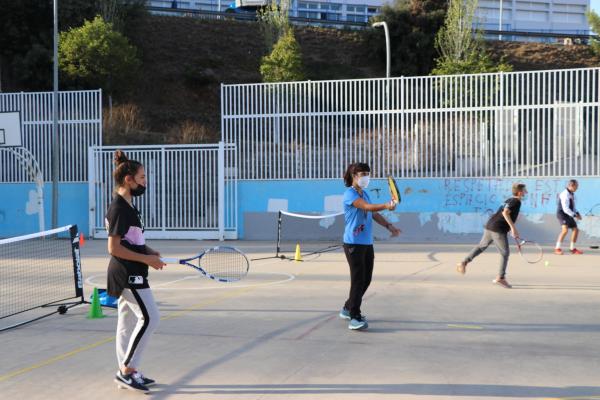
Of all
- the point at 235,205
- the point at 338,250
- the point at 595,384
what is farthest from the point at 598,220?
the point at 595,384

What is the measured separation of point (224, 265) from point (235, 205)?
15592 mm

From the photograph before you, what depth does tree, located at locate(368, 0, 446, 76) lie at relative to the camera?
163ft

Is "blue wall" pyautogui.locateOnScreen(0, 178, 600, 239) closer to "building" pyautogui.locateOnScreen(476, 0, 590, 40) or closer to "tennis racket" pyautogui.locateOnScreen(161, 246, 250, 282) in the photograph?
"tennis racket" pyautogui.locateOnScreen(161, 246, 250, 282)

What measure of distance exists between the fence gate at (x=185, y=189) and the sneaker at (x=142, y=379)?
16845 millimetres

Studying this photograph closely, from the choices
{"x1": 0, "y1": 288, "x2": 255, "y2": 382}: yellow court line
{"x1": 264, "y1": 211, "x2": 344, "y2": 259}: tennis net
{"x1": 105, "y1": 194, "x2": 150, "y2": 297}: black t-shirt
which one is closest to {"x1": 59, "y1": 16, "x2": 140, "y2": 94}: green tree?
{"x1": 264, "y1": 211, "x2": 344, "y2": 259}: tennis net

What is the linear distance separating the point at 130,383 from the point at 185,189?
17814 mm

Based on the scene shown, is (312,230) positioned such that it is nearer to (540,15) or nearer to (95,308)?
(95,308)

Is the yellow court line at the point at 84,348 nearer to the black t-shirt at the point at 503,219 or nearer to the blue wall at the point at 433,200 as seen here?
the black t-shirt at the point at 503,219

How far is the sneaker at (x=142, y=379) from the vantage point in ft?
20.1

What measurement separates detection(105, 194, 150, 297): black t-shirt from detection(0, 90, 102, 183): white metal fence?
18960mm

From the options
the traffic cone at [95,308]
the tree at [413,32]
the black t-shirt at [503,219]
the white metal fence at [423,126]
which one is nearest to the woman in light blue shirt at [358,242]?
the traffic cone at [95,308]

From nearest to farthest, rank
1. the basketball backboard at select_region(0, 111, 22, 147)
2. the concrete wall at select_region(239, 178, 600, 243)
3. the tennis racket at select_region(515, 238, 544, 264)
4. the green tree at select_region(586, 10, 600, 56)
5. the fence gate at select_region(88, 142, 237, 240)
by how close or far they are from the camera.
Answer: the tennis racket at select_region(515, 238, 544, 264) < the concrete wall at select_region(239, 178, 600, 243) < the basketball backboard at select_region(0, 111, 22, 147) < the fence gate at select_region(88, 142, 237, 240) < the green tree at select_region(586, 10, 600, 56)

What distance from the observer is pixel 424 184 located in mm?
22016

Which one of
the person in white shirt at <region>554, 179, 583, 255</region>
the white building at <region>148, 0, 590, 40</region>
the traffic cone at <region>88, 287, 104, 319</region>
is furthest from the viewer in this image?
the white building at <region>148, 0, 590, 40</region>
